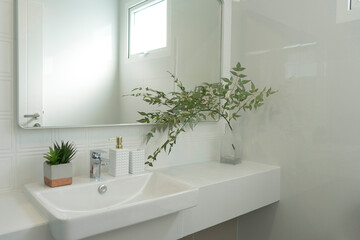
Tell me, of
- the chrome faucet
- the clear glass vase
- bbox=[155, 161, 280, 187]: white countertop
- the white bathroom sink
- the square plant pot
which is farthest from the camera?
the clear glass vase

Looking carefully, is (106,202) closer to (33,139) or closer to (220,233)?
(33,139)

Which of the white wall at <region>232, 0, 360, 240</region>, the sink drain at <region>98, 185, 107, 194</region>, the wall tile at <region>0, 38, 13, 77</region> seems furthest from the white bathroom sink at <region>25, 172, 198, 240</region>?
the white wall at <region>232, 0, 360, 240</region>

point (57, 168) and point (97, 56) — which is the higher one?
point (97, 56)

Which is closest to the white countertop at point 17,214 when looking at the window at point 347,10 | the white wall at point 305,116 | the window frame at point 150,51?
the window frame at point 150,51

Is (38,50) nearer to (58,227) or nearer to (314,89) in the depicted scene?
(58,227)

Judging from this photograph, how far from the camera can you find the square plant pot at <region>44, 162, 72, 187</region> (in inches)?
42.1

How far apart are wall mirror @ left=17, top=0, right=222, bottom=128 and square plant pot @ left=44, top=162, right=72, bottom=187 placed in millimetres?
192

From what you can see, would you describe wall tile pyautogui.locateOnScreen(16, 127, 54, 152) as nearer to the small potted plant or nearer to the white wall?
the small potted plant

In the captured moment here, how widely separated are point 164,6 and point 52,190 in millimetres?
1069

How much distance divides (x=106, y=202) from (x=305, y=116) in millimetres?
1119

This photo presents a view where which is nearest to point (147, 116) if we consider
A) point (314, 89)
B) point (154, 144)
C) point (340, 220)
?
point (154, 144)

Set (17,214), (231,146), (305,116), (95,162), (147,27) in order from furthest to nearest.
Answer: (231,146) → (305,116) → (147,27) → (95,162) → (17,214)

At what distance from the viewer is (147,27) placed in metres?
1.46

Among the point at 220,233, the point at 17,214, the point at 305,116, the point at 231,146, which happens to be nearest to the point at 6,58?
the point at 17,214
